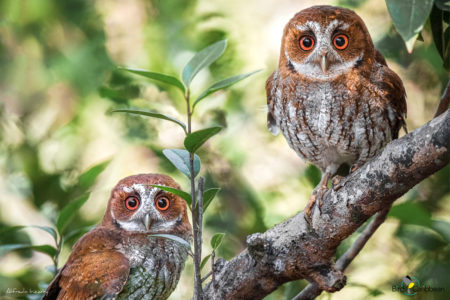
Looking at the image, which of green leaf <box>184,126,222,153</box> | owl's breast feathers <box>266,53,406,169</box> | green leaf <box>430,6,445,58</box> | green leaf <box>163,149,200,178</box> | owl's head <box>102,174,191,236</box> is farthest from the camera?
owl's head <box>102,174,191,236</box>

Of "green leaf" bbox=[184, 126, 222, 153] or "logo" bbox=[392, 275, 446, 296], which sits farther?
"logo" bbox=[392, 275, 446, 296]

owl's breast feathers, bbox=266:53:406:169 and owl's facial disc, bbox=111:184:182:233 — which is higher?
owl's breast feathers, bbox=266:53:406:169

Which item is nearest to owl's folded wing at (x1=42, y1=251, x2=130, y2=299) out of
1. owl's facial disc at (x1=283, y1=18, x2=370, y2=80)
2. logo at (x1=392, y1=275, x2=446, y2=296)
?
owl's facial disc at (x1=283, y1=18, x2=370, y2=80)

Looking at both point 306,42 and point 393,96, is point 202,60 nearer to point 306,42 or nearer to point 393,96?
point 306,42

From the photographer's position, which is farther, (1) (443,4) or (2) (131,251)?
(2) (131,251)

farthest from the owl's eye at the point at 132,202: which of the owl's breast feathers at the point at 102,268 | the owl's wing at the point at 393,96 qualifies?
the owl's wing at the point at 393,96

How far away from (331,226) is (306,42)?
67 cm

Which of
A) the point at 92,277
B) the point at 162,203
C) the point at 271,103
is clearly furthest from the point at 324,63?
the point at 92,277

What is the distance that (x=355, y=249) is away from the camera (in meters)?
2.12

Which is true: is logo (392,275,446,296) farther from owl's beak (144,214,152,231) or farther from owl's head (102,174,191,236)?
owl's beak (144,214,152,231)

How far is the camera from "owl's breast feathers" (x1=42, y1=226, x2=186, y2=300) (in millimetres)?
2061

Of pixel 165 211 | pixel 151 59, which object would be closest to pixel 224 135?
pixel 151 59

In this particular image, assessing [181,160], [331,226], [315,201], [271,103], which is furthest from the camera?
[271,103]

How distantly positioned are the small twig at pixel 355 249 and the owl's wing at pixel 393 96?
286 mm
